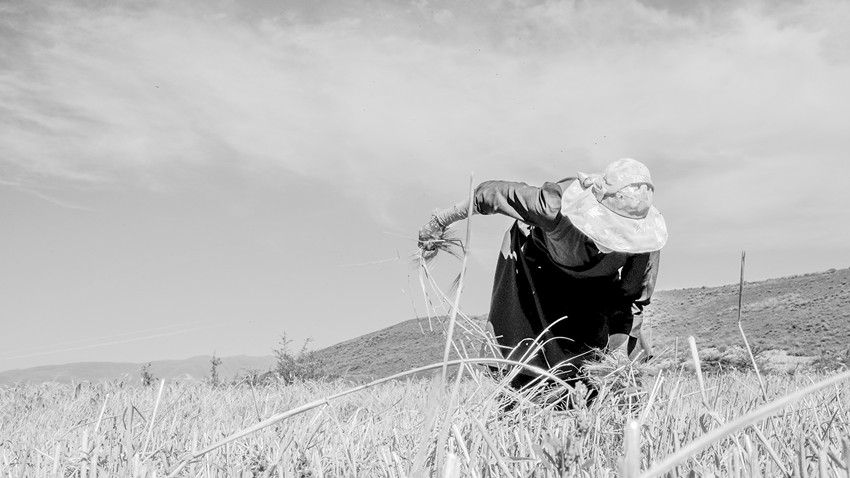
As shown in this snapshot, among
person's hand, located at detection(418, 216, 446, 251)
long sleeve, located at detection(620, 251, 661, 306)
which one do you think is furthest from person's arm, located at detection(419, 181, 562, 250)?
long sleeve, located at detection(620, 251, 661, 306)

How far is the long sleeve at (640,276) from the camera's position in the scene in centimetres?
345

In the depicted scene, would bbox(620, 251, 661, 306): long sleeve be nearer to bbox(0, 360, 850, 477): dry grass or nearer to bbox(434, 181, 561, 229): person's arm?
bbox(434, 181, 561, 229): person's arm

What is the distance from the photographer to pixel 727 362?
10.8 meters

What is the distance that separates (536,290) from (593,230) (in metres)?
0.60

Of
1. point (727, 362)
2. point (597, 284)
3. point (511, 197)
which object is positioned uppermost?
point (511, 197)

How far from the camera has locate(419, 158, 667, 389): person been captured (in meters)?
3.21

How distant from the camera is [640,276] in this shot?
11.4ft

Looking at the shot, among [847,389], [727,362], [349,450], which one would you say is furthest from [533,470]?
[727,362]

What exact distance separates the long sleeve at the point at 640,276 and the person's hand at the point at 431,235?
0.88 meters

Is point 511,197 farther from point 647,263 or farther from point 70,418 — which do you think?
point 70,418

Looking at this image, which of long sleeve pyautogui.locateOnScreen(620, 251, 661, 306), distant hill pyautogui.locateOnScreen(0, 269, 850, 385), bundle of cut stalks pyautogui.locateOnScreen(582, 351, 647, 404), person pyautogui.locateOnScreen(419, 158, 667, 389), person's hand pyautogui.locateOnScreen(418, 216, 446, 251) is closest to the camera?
bundle of cut stalks pyautogui.locateOnScreen(582, 351, 647, 404)

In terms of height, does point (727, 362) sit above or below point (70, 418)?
below

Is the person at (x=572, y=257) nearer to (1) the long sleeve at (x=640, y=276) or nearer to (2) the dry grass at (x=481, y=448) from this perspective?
(1) the long sleeve at (x=640, y=276)

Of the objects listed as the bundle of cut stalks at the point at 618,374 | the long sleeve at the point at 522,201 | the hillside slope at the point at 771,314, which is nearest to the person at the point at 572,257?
the long sleeve at the point at 522,201
